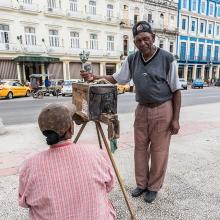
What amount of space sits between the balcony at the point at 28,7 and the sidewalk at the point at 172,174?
802 inches

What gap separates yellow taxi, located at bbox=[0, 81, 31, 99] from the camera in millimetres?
17234

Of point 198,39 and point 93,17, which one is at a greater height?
point 93,17

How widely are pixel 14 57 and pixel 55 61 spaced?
12.8 feet

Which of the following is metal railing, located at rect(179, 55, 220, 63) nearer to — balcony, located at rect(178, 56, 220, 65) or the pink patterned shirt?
balcony, located at rect(178, 56, 220, 65)

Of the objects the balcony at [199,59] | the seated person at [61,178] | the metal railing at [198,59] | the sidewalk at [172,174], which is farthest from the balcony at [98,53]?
the seated person at [61,178]

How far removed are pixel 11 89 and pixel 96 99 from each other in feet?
55.8

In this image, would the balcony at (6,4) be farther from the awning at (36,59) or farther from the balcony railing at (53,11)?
the awning at (36,59)

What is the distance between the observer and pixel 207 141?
17.3ft

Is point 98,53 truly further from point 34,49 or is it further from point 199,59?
point 199,59

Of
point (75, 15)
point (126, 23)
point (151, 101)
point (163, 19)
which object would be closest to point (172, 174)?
point (151, 101)

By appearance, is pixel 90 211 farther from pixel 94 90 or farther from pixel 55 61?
pixel 55 61

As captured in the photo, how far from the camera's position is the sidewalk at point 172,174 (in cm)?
271

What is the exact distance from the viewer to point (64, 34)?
2608 centimetres

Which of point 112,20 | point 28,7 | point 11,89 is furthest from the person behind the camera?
point 112,20
